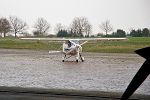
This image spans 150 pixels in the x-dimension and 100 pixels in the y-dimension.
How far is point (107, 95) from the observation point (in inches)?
255

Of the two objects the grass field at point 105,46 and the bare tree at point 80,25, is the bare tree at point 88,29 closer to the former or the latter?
the bare tree at point 80,25

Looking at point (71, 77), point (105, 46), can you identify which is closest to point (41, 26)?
point (105, 46)

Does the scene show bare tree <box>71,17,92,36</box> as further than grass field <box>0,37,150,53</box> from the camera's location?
Yes

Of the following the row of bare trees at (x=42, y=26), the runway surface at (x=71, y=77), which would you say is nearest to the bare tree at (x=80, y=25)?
the row of bare trees at (x=42, y=26)

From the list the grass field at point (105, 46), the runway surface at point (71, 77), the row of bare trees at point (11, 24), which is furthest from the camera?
the row of bare trees at point (11, 24)

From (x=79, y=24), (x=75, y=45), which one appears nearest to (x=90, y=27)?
(x=79, y=24)

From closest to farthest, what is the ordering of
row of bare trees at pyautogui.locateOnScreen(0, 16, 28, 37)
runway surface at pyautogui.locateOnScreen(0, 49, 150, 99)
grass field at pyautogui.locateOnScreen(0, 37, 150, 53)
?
runway surface at pyautogui.locateOnScreen(0, 49, 150, 99), grass field at pyautogui.locateOnScreen(0, 37, 150, 53), row of bare trees at pyautogui.locateOnScreen(0, 16, 28, 37)

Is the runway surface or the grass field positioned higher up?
the grass field

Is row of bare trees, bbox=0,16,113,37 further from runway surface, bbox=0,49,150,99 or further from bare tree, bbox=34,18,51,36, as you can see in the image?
runway surface, bbox=0,49,150,99

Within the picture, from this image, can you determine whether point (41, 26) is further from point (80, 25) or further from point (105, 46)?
point (105, 46)

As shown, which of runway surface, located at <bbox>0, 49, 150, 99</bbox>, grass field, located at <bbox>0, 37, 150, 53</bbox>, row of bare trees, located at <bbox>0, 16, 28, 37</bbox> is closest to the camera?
runway surface, located at <bbox>0, 49, 150, 99</bbox>

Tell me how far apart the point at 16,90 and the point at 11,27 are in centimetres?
7829

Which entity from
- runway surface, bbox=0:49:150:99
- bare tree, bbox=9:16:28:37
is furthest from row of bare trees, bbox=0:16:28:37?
runway surface, bbox=0:49:150:99

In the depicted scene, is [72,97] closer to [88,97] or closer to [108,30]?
[88,97]
